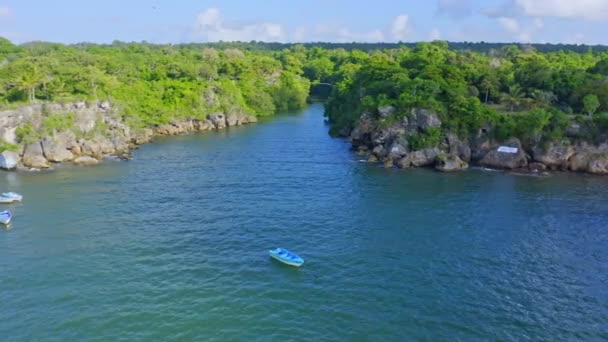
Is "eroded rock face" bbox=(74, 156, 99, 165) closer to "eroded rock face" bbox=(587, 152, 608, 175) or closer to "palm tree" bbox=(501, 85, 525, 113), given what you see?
"palm tree" bbox=(501, 85, 525, 113)

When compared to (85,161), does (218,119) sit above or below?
above

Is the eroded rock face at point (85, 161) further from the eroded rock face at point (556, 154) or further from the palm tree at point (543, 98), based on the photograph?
the palm tree at point (543, 98)

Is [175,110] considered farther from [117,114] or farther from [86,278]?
[86,278]

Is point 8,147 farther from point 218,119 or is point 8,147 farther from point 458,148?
point 458,148

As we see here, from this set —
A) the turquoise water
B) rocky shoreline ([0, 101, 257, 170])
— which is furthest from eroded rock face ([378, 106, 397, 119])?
Answer: rocky shoreline ([0, 101, 257, 170])

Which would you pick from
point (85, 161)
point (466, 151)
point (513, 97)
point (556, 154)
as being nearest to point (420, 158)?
point (466, 151)

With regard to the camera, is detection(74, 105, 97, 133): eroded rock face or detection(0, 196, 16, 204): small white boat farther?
detection(74, 105, 97, 133): eroded rock face

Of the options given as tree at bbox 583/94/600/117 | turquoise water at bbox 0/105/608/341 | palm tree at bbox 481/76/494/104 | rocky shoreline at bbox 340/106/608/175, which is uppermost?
palm tree at bbox 481/76/494/104

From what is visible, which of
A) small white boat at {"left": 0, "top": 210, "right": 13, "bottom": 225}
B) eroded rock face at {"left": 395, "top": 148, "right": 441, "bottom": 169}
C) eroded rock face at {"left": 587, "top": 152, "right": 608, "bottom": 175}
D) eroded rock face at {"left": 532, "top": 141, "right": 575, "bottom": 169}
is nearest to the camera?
small white boat at {"left": 0, "top": 210, "right": 13, "bottom": 225}
